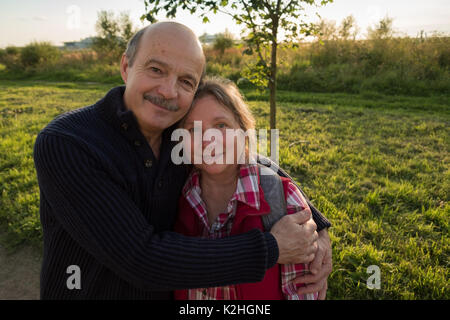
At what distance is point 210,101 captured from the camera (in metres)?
1.82

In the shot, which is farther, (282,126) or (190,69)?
(282,126)

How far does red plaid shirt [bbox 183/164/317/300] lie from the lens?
162 cm

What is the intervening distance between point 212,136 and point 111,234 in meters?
0.83

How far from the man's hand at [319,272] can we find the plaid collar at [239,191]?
1.68 feet

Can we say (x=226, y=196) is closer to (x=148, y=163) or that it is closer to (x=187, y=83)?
(x=148, y=163)

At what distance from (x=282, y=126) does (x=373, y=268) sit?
15.2 feet

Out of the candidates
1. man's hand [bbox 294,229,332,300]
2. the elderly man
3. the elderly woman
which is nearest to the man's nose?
the elderly man

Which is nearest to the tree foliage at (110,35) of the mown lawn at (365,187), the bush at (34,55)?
the bush at (34,55)

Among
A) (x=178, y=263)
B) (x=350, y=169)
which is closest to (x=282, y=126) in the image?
(x=350, y=169)

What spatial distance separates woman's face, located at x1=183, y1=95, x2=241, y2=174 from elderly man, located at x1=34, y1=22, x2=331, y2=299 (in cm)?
12

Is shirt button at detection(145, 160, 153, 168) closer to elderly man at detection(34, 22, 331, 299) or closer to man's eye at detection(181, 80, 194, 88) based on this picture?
elderly man at detection(34, 22, 331, 299)

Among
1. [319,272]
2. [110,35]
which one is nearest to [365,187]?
[319,272]

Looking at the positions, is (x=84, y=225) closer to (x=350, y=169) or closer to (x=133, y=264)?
(x=133, y=264)

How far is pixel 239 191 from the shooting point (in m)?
1.69
